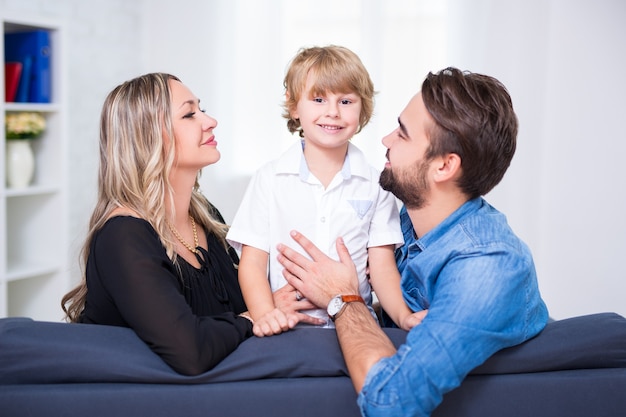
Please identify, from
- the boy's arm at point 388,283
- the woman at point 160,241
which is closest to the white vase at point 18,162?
the woman at point 160,241

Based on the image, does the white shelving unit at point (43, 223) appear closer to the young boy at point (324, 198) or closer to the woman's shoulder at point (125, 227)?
the young boy at point (324, 198)

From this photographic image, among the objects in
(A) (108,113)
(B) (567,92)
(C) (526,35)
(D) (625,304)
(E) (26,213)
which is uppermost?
(C) (526,35)

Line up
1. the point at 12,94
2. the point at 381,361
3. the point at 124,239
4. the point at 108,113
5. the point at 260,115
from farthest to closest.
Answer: the point at 260,115 < the point at 12,94 < the point at 108,113 < the point at 124,239 < the point at 381,361

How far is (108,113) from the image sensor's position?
189cm

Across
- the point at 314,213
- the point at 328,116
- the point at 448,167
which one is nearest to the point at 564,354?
the point at 448,167

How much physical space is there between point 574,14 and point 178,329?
336 centimetres

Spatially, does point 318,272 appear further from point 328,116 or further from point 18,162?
point 18,162

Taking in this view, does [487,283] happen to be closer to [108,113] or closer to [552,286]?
[108,113]

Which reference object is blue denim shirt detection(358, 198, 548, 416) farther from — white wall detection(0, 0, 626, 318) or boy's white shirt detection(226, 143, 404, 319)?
white wall detection(0, 0, 626, 318)

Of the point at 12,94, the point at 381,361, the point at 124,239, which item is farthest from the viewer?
the point at 12,94

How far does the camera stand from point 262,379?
4.68 feet

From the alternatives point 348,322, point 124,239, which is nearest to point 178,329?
point 124,239

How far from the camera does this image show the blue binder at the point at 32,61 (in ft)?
11.4

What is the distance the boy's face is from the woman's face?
270 mm
